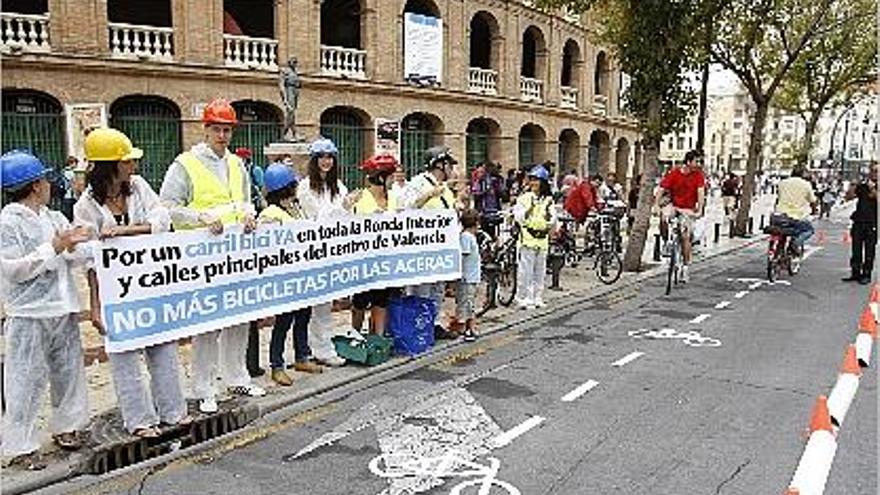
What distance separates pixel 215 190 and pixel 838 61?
2858cm

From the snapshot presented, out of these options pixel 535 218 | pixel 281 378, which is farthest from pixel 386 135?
pixel 281 378

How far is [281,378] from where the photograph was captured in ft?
21.7

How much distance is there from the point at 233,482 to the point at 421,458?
125 cm

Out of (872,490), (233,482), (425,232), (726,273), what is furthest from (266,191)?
(726,273)

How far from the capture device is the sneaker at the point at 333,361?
7.27 m

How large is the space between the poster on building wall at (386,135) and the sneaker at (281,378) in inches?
647

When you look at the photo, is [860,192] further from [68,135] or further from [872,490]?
[68,135]

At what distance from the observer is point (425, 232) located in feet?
26.8

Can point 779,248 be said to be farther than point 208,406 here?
Yes

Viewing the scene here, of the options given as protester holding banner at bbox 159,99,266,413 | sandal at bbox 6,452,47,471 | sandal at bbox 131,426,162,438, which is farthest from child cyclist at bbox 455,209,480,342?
sandal at bbox 6,452,47,471

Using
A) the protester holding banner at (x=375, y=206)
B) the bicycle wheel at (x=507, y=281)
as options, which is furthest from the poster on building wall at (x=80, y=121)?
the protester holding banner at (x=375, y=206)

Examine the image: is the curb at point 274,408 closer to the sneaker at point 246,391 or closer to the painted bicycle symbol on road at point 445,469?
the sneaker at point 246,391

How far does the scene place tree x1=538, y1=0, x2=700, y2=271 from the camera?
13203 millimetres

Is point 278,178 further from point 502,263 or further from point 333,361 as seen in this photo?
point 502,263
